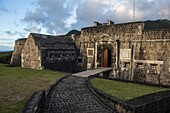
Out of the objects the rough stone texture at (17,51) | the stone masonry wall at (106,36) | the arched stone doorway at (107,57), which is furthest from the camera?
the rough stone texture at (17,51)

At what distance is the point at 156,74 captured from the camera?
17062mm

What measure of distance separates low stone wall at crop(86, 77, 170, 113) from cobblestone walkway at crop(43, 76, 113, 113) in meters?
0.35

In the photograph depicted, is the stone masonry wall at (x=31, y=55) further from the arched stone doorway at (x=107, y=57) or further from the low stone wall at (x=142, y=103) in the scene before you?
the low stone wall at (x=142, y=103)

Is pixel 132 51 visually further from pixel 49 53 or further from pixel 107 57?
pixel 49 53

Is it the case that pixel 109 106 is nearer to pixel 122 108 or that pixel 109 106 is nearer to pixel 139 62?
pixel 122 108

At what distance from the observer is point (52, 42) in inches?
888

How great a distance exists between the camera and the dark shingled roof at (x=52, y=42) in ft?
69.6

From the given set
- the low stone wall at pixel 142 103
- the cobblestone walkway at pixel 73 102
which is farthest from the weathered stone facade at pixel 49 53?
the low stone wall at pixel 142 103

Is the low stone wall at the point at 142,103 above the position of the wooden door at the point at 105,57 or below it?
below

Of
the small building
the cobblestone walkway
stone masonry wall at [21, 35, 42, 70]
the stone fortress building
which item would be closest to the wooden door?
the stone fortress building

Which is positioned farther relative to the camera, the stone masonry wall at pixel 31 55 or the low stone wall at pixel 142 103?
the stone masonry wall at pixel 31 55

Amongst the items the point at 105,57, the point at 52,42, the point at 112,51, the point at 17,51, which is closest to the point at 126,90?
the point at 112,51

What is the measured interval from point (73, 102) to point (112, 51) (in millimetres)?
12771

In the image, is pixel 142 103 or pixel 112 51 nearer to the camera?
pixel 142 103
